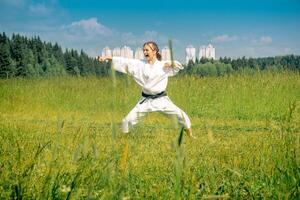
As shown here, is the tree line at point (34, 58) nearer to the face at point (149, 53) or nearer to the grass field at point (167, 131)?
the grass field at point (167, 131)

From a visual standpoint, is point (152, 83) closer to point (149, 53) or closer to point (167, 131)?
point (149, 53)

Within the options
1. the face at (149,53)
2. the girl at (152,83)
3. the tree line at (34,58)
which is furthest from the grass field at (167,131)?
the tree line at (34,58)

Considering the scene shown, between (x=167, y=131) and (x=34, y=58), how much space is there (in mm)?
71167

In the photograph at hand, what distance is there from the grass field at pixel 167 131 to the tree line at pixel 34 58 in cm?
4303

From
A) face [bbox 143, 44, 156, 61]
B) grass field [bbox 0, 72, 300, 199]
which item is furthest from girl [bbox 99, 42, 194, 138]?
grass field [bbox 0, 72, 300, 199]

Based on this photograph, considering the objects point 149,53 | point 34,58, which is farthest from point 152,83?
point 34,58

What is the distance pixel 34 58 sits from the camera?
256ft

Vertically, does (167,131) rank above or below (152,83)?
below

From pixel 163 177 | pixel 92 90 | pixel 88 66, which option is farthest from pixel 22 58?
pixel 163 177

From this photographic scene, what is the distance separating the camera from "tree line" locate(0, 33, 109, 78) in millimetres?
67419

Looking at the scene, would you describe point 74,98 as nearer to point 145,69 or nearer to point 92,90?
point 92,90

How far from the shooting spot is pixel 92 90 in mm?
17078

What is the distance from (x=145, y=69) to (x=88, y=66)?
84.1m

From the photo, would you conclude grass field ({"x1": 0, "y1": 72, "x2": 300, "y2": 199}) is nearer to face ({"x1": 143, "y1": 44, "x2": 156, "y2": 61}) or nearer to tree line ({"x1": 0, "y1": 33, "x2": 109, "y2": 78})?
face ({"x1": 143, "y1": 44, "x2": 156, "y2": 61})
